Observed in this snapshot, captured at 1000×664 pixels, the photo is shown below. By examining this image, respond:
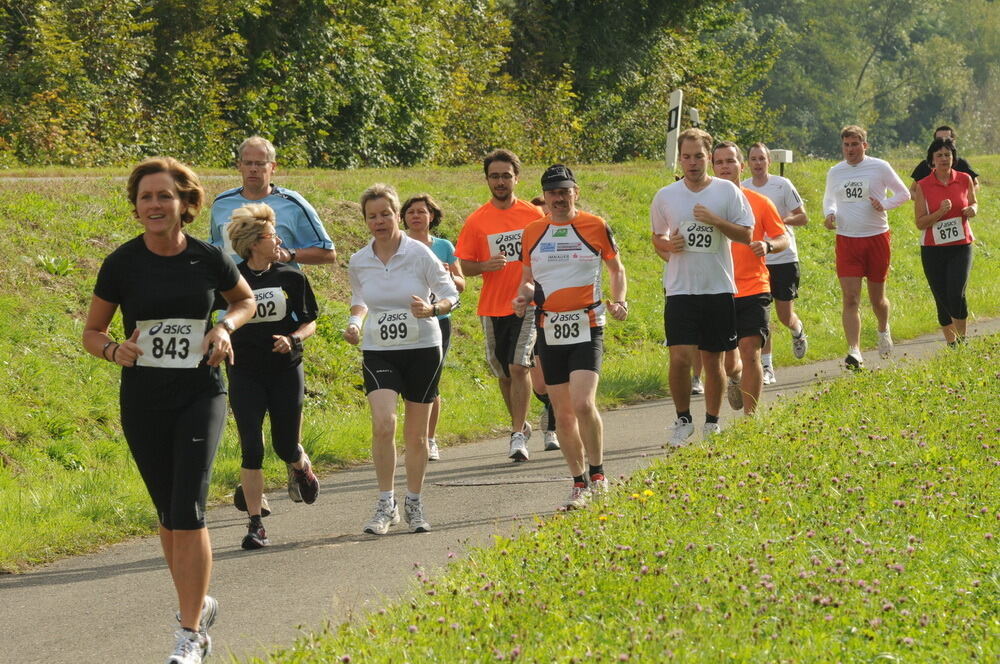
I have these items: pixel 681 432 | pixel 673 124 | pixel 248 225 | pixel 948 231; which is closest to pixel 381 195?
pixel 248 225

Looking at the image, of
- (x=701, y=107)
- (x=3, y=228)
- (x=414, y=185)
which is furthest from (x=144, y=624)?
(x=701, y=107)

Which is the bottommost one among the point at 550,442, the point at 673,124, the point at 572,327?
the point at 550,442

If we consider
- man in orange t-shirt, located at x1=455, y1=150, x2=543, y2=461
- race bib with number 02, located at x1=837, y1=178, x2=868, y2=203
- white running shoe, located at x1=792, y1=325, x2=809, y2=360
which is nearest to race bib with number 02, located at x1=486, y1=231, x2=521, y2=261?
man in orange t-shirt, located at x1=455, y1=150, x2=543, y2=461

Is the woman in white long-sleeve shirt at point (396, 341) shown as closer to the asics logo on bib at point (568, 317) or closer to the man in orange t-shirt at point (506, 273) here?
Answer: the asics logo on bib at point (568, 317)

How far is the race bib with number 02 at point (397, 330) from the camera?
8.69 meters

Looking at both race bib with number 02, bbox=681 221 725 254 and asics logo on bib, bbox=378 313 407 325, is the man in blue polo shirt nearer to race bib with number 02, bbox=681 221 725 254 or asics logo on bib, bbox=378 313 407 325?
asics logo on bib, bbox=378 313 407 325

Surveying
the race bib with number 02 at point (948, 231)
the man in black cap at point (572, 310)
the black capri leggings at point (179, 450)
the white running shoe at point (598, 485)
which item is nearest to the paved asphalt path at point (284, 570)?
the white running shoe at point (598, 485)

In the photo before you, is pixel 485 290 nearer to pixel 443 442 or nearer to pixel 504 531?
pixel 443 442

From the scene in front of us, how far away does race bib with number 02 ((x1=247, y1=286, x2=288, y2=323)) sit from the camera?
843 centimetres

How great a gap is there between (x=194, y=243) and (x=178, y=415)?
2.36 ft

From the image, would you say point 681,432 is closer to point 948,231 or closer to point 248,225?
point 248,225

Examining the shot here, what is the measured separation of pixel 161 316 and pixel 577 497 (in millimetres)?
3379

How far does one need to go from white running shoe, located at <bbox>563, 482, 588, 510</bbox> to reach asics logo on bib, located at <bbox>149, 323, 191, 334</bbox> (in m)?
3.01

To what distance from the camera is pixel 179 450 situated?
611 cm
